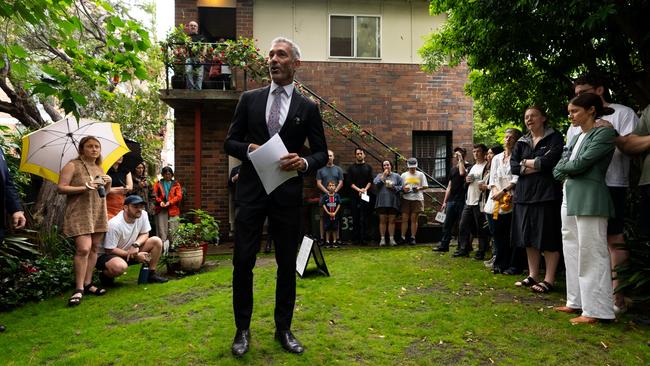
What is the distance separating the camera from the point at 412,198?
28.3 ft

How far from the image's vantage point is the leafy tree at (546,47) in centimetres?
432

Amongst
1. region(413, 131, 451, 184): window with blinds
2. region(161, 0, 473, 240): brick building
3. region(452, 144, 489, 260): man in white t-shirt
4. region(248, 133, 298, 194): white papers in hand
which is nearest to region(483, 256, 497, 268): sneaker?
region(452, 144, 489, 260): man in white t-shirt

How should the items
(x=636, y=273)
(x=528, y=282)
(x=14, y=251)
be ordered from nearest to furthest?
1. (x=636, y=273)
2. (x=528, y=282)
3. (x=14, y=251)

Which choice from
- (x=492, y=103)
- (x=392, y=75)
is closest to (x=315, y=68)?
(x=392, y=75)

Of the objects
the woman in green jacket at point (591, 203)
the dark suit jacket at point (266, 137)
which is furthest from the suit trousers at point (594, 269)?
the dark suit jacket at point (266, 137)

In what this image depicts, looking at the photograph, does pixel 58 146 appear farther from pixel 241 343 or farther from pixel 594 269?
pixel 594 269

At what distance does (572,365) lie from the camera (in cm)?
270

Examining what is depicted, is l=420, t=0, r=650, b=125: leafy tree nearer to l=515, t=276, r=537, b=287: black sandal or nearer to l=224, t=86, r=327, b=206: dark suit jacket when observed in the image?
l=515, t=276, r=537, b=287: black sandal

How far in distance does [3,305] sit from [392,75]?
949cm

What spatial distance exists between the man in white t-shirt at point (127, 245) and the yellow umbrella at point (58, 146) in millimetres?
678

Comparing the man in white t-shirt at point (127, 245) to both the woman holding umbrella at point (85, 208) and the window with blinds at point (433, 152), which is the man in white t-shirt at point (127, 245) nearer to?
the woman holding umbrella at point (85, 208)

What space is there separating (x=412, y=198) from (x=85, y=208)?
6086mm

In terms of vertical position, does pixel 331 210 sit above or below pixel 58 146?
below

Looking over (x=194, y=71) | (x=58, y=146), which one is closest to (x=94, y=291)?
(x=58, y=146)
